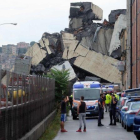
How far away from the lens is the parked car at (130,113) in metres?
20.7

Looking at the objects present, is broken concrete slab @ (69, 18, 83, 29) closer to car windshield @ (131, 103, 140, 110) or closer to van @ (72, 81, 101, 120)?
van @ (72, 81, 101, 120)

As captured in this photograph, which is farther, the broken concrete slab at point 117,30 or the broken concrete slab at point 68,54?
the broken concrete slab at point 68,54

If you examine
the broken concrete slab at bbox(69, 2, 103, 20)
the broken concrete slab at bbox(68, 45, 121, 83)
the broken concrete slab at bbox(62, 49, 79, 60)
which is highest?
the broken concrete slab at bbox(69, 2, 103, 20)

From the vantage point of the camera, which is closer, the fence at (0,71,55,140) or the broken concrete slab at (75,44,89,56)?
the fence at (0,71,55,140)

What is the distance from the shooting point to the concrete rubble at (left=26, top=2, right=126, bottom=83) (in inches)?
4040

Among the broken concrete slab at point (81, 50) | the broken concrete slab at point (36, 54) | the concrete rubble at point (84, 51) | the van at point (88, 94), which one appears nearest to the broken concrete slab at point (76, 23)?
the concrete rubble at point (84, 51)

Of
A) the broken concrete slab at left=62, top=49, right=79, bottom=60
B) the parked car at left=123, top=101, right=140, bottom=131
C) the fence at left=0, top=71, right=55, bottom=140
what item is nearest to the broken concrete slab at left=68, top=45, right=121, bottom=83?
the broken concrete slab at left=62, top=49, right=79, bottom=60

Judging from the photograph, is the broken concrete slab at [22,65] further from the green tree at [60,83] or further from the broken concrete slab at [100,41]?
the green tree at [60,83]

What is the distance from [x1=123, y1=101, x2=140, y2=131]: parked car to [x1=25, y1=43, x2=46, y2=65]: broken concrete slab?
3613 inches

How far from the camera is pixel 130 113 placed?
2073 centimetres

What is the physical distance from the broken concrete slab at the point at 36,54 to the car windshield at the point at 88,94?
79470 millimetres

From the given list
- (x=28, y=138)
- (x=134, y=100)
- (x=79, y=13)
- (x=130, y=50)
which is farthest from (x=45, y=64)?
(x=28, y=138)

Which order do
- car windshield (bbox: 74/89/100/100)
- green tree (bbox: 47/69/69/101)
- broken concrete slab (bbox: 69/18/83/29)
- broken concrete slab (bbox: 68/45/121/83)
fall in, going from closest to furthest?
car windshield (bbox: 74/89/100/100) → green tree (bbox: 47/69/69/101) → broken concrete slab (bbox: 68/45/121/83) → broken concrete slab (bbox: 69/18/83/29)

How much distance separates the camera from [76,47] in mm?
107750
